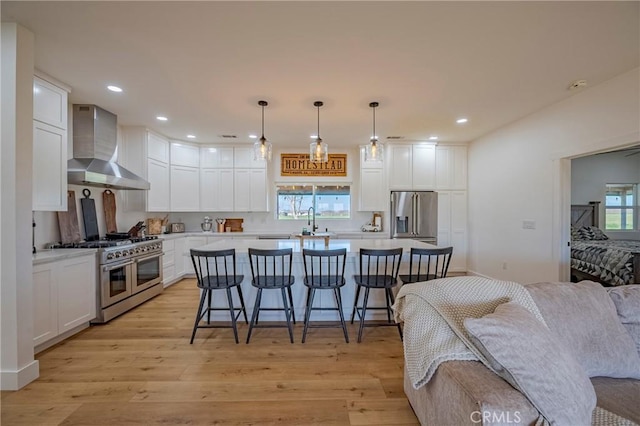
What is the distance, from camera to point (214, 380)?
2.15m

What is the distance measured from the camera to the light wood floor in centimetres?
179

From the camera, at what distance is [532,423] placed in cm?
100

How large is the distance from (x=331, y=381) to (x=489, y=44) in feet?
9.66

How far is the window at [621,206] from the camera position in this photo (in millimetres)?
5750

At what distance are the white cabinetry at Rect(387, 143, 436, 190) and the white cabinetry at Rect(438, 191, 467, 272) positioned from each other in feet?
1.40

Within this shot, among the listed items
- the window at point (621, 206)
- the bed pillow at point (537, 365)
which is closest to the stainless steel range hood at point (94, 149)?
the bed pillow at point (537, 365)

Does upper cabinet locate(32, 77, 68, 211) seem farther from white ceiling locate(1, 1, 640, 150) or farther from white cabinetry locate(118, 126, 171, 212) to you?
white cabinetry locate(118, 126, 171, 212)

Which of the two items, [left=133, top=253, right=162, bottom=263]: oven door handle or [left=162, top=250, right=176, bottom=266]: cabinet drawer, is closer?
[left=133, top=253, right=162, bottom=263]: oven door handle

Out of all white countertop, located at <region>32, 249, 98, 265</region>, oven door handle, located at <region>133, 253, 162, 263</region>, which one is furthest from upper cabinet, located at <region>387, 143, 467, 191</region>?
white countertop, located at <region>32, 249, 98, 265</region>

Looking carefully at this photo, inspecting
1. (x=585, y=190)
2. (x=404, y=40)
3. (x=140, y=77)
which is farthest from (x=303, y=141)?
(x=585, y=190)

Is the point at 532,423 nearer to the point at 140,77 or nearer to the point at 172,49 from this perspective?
the point at 172,49

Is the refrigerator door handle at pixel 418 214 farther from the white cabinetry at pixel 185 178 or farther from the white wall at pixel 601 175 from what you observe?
the white cabinetry at pixel 185 178

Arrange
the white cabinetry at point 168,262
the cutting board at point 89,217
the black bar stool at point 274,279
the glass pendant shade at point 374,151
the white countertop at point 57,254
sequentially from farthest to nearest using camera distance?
the white cabinetry at point 168,262 < the cutting board at point 89,217 < the glass pendant shade at point 374,151 < the black bar stool at point 274,279 < the white countertop at point 57,254

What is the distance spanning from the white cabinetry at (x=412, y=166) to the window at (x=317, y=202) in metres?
1.08
